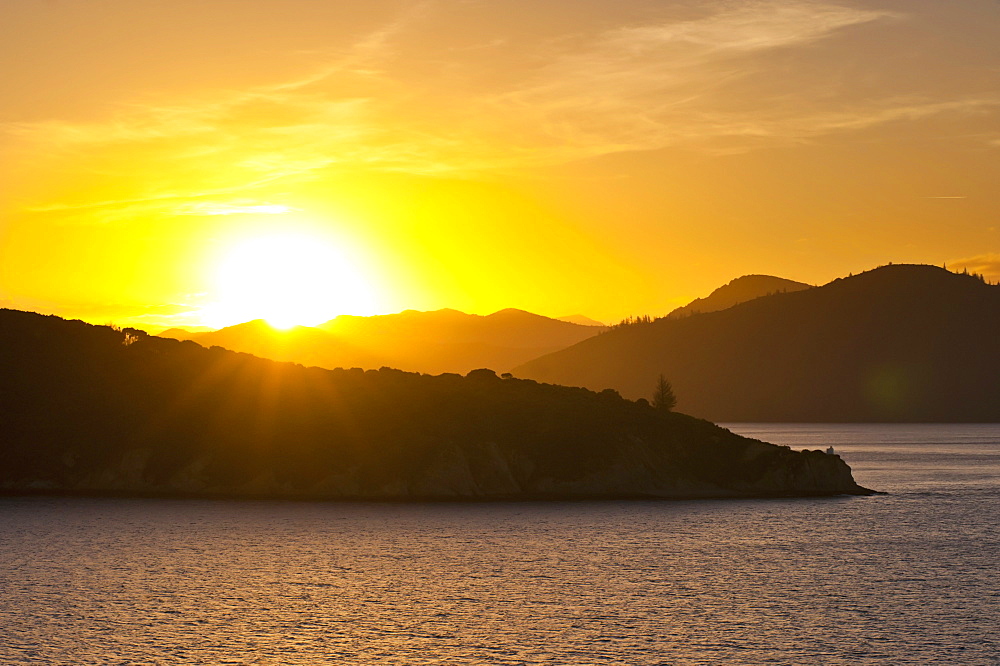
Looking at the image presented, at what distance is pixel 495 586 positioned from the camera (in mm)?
52562

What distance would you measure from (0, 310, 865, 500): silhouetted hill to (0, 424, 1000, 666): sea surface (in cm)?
1685

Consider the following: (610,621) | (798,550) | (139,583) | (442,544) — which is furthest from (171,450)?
(610,621)

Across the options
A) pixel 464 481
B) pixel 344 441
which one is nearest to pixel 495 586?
pixel 464 481

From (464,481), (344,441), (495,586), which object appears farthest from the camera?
(344,441)

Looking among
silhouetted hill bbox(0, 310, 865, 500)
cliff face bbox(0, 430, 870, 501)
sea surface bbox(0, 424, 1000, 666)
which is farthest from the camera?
silhouetted hill bbox(0, 310, 865, 500)

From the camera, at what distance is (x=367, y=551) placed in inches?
2594

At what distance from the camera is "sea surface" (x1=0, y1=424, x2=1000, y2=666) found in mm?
38094

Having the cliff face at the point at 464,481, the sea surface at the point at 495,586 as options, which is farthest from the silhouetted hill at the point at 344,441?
the sea surface at the point at 495,586

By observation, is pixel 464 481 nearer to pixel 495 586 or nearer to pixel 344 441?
pixel 344 441

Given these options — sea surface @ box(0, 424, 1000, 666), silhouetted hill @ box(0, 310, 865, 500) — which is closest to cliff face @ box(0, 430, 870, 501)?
silhouetted hill @ box(0, 310, 865, 500)

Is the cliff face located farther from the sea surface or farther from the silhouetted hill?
the sea surface

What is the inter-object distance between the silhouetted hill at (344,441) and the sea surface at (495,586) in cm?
1685

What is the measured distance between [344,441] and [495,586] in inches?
2626

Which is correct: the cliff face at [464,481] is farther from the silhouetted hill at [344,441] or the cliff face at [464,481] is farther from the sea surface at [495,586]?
the sea surface at [495,586]
